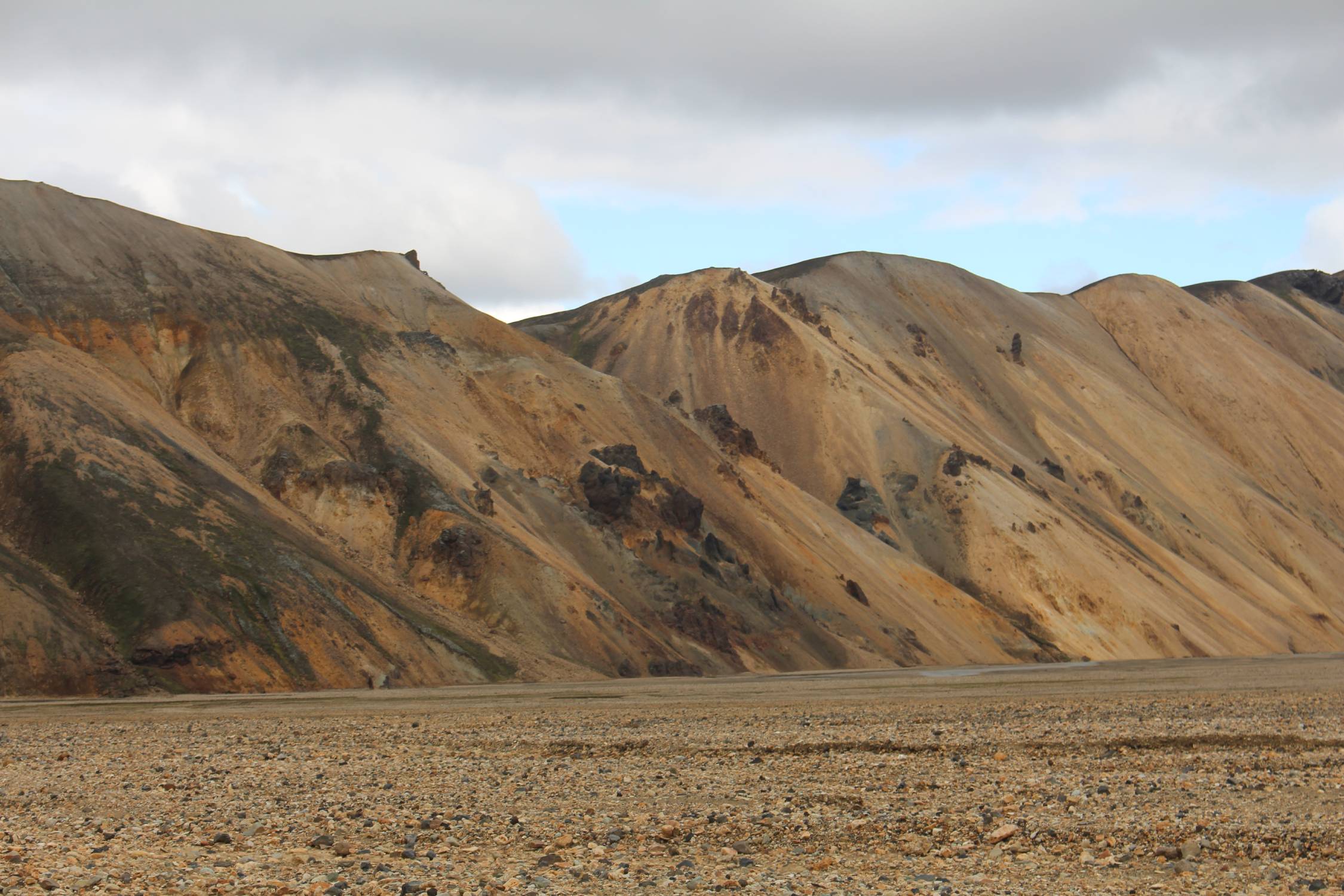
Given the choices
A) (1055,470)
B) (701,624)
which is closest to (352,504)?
(701,624)

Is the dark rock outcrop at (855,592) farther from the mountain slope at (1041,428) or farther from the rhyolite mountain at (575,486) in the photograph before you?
the mountain slope at (1041,428)

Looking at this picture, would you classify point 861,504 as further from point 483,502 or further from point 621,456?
point 483,502

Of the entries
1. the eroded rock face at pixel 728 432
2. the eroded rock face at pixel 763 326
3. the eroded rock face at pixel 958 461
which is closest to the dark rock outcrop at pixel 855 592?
the eroded rock face at pixel 728 432

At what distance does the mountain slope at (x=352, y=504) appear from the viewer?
40156 millimetres

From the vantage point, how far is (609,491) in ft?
198

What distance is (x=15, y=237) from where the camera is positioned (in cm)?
5931

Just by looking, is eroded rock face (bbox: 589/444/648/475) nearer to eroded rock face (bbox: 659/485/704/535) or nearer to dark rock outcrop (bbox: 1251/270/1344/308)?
eroded rock face (bbox: 659/485/704/535)

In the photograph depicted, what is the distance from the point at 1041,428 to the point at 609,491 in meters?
52.9

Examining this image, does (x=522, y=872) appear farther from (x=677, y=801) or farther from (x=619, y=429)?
(x=619, y=429)

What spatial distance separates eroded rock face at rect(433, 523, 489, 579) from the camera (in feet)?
166

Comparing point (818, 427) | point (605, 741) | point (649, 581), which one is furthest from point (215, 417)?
point (818, 427)

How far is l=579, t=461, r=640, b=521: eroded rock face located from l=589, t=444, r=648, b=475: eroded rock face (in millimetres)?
2155

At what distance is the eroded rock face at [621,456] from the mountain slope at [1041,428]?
21.9m

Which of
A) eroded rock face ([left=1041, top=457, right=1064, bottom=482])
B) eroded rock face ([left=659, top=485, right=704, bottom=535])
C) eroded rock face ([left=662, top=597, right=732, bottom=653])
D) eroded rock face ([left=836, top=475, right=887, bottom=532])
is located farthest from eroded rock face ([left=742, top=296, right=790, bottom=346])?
eroded rock face ([left=662, top=597, right=732, bottom=653])
